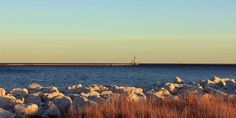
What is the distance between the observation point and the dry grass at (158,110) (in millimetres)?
12031

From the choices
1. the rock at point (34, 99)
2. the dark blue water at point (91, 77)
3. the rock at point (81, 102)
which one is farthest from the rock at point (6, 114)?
the dark blue water at point (91, 77)

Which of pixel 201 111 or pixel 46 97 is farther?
pixel 46 97

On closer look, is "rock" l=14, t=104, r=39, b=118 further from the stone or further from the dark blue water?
the dark blue water

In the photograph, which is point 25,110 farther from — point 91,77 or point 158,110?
point 91,77

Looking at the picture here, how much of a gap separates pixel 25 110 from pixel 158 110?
343cm

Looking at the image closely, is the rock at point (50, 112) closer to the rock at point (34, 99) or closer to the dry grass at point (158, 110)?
the dry grass at point (158, 110)

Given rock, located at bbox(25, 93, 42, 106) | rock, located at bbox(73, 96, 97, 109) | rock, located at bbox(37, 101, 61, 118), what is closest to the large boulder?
rock, located at bbox(73, 96, 97, 109)

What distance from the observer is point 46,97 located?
55.5 feet

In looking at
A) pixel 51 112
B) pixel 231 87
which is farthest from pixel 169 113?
pixel 231 87

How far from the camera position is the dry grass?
1203cm

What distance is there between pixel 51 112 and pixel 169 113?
343 cm

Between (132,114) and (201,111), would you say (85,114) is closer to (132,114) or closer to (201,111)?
(132,114)

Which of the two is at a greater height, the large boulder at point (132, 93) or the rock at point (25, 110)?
the large boulder at point (132, 93)

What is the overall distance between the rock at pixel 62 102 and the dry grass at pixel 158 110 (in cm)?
181
